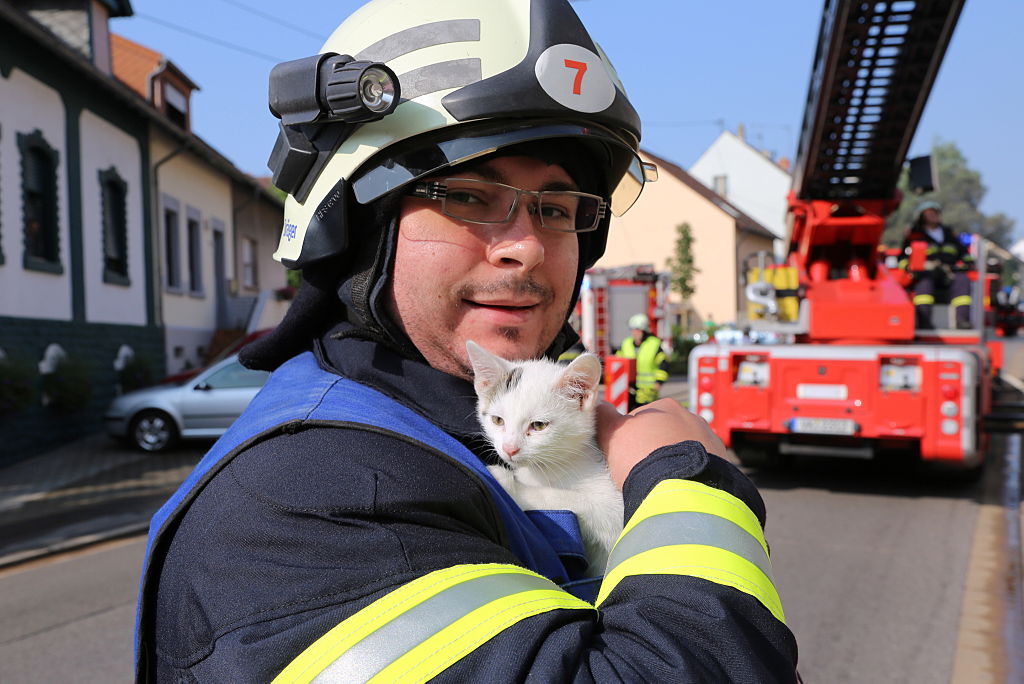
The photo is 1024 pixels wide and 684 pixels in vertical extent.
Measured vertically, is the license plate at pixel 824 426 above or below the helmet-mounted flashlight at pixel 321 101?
below

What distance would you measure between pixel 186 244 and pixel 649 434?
65.7 feet

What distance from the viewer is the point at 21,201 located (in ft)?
40.2

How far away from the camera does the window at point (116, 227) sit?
1551 centimetres

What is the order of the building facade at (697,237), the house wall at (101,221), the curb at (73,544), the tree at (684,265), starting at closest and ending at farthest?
the curb at (73,544) → the house wall at (101,221) → the tree at (684,265) → the building facade at (697,237)

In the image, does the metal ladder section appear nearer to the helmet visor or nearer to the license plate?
the license plate

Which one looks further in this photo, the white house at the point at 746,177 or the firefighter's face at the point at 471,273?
the white house at the point at 746,177

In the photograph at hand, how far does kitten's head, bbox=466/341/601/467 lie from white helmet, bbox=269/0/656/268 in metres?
0.49

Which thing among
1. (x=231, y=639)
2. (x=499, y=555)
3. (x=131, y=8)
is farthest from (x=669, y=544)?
(x=131, y=8)

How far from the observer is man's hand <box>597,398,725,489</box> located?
1488mm

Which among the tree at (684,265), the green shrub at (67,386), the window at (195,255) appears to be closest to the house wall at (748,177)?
the tree at (684,265)

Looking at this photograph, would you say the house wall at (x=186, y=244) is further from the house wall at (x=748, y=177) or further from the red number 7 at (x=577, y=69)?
the house wall at (x=748, y=177)

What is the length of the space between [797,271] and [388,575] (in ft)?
35.0

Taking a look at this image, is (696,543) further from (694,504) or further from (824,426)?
(824,426)

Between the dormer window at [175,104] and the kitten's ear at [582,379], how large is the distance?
20.2 metres
